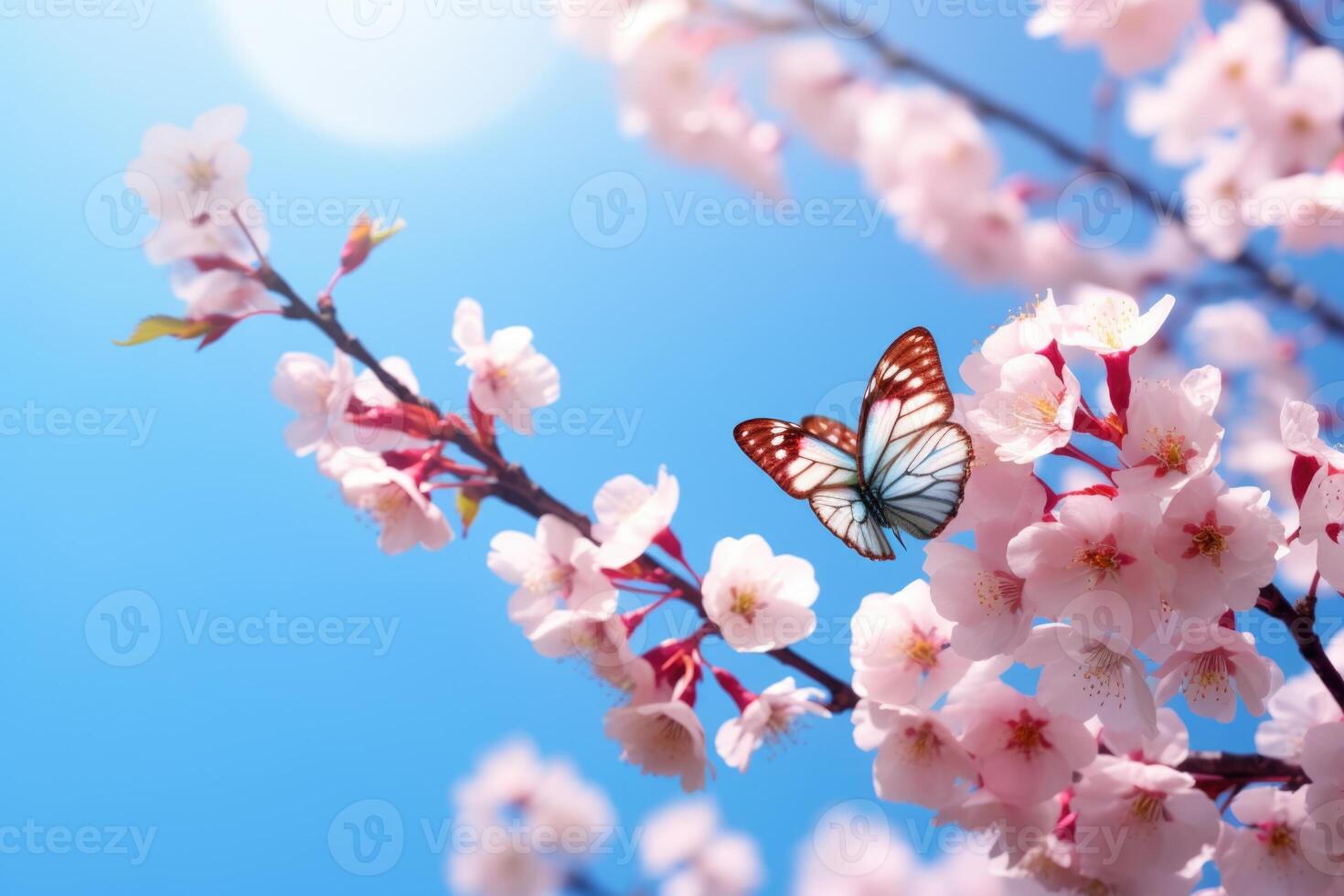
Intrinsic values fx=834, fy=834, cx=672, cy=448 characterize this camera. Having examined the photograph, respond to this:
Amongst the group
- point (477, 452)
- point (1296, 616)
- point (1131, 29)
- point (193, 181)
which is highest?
point (1131, 29)

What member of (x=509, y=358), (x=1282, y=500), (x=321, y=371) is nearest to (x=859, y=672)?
(x=509, y=358)

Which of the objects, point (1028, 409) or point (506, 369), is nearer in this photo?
point (1028, 409)

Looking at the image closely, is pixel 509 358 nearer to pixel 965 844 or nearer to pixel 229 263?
pixel 229 263

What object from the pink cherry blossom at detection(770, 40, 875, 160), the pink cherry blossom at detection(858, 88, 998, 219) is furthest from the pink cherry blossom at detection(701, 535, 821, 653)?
the pink cherry blossom at detection(770, 40, 875, 160)

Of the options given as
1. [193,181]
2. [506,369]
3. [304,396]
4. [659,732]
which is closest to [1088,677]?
[659,732]

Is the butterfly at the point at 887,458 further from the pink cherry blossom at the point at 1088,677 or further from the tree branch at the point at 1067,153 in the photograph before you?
the tree branch at the point at 1067,153

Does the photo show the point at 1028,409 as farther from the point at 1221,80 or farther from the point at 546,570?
the point at 1221,80
